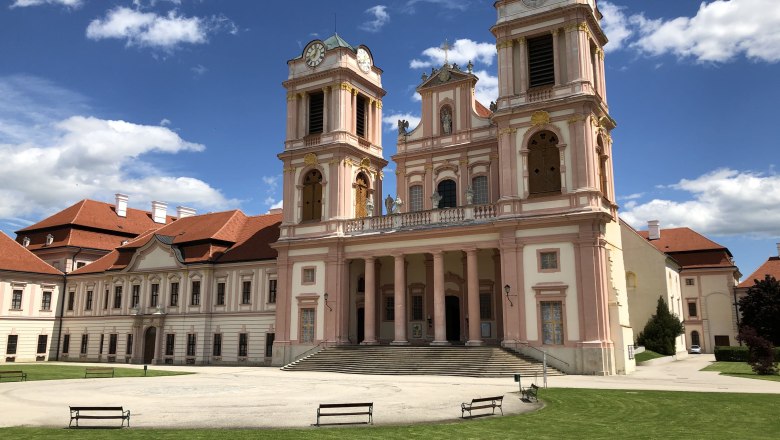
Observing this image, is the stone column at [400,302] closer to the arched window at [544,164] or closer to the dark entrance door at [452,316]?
the dark entrance door at [452,316]

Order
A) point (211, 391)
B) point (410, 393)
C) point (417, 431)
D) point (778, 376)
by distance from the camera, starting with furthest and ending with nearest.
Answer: point (778, 376) < point (211, 391) < point (410, 393) < point (417, 431)

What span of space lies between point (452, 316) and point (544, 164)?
10.6 meters

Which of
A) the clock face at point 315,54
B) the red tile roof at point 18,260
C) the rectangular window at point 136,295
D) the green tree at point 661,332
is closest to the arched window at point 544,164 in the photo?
the clock face at point 315,54

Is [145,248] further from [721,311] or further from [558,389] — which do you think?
[721,311]

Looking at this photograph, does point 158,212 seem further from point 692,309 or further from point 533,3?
point 692,309

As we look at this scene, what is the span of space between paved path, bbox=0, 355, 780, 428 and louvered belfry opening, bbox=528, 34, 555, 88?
49.5 feet

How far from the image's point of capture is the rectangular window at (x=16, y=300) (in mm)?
46938

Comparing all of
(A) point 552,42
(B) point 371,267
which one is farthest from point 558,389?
(A) point 552,42

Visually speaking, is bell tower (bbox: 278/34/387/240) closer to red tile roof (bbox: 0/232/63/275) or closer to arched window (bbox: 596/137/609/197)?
arched window (bbox: 596/137/609/197)

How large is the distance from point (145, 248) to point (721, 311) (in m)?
55.5

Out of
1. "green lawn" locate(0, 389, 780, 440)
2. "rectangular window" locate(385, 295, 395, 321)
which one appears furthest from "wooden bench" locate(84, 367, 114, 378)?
"green lawn" locate(0, 389, 780, 440)

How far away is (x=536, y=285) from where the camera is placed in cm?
2988

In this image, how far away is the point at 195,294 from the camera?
43.2 meters

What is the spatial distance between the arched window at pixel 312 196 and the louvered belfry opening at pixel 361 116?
4305mm
